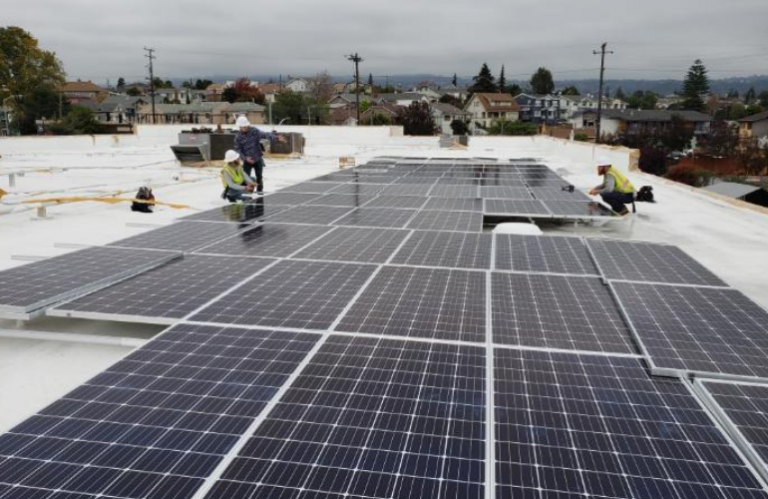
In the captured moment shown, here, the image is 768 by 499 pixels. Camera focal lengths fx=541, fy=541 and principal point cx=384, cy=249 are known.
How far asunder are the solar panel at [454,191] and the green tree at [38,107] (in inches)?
2811

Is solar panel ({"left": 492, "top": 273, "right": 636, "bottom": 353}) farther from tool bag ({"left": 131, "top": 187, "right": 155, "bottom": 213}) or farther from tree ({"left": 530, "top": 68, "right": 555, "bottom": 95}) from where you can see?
tree ({"left": 530, "top": 68, "right": 555, "bottom": 95})

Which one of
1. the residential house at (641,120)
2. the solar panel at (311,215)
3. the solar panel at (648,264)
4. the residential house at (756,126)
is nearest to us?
the solar panel at (648,264)

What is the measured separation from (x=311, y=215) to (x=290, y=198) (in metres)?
2.63

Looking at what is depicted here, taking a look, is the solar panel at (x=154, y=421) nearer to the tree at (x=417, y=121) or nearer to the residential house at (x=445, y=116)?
the tree at (x=417, y=121)

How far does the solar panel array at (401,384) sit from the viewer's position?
3.42m

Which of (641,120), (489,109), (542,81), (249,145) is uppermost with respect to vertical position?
(542,81)

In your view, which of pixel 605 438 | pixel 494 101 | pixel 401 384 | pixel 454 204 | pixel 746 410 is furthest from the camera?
pixel 494 101

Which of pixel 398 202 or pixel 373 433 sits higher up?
pixel 398 202

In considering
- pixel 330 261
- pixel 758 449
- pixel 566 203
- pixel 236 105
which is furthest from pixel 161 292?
pixel 236 105

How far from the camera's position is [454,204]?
13.8 metres

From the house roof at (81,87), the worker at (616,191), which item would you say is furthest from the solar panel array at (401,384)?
the house roof at (81,87)

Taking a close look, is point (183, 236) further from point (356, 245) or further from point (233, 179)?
point (233, 179)

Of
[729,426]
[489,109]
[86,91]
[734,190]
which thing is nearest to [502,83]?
[489,109]

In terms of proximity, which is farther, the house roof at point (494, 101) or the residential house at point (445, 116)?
the house roof at point (494, 101)
